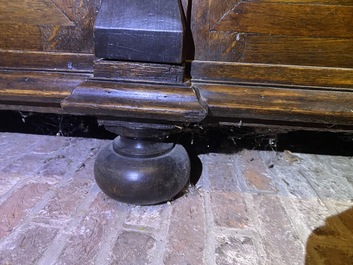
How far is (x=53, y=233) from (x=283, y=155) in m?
0.82

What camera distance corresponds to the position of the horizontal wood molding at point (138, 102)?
2.22 ft

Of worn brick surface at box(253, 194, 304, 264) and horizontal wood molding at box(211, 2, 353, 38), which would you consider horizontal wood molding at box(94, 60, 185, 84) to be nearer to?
horizontal wood molding at box(211, 2, 353, 38)

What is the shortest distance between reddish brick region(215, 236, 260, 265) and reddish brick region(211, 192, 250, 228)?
0.05m

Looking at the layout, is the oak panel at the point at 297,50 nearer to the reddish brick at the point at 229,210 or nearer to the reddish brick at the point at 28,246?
the reddish brick at the point at 229,210

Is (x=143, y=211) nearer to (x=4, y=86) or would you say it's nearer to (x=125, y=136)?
(x=125, y=136)

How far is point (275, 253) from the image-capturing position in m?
0.68

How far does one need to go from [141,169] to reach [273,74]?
0.38 meters

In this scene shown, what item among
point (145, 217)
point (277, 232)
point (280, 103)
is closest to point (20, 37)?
point (145, 217)

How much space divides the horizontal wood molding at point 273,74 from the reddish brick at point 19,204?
514 millimetres

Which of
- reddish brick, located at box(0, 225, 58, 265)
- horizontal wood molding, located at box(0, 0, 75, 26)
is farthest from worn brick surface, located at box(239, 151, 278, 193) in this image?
horizontal wood molding, located at box(0, 0, 75, 26)

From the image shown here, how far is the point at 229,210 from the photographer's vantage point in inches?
32.2

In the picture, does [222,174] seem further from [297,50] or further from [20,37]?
[20,37]

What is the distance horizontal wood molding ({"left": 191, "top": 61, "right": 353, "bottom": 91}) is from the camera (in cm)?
72

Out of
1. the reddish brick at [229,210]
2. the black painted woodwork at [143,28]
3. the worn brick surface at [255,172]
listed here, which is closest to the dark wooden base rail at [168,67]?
the black painted woodwork at [143,28]
